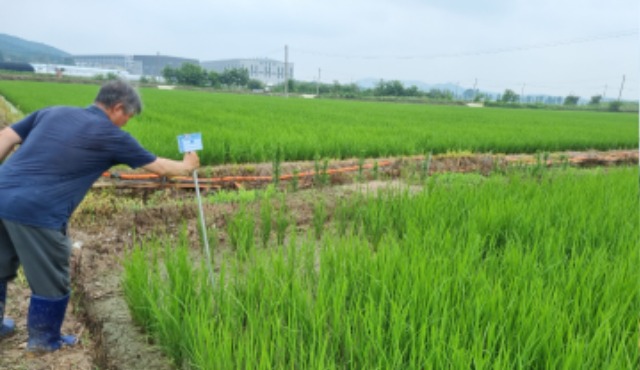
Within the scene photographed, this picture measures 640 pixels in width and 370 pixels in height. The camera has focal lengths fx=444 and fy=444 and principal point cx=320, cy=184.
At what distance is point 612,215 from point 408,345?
2.37 meters

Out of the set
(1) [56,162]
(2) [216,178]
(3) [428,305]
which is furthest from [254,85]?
(3) [428,305]

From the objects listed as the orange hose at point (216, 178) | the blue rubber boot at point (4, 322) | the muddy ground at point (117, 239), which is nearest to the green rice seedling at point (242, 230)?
the muddy ground at point (117, 239)

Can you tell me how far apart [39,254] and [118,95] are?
2.66 feet

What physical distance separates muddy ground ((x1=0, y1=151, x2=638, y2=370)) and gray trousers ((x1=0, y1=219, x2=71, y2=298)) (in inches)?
13.0

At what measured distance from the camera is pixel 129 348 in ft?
7.36

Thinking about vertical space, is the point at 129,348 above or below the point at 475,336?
below

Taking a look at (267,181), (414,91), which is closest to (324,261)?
(267,181)

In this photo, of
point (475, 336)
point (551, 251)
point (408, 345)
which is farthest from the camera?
point (551, 251)

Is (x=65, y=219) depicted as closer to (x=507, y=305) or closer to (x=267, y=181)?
(x=507, y=305)

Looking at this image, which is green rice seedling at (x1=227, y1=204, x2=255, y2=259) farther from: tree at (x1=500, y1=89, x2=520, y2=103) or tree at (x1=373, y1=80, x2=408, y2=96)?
tree at (x1=500, y1=89, x2=520, y2=103)

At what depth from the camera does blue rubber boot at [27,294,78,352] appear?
206cm

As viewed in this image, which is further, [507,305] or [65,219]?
[65,219]

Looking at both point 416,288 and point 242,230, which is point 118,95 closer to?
point 242,230

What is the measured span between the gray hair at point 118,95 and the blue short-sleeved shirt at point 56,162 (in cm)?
7
